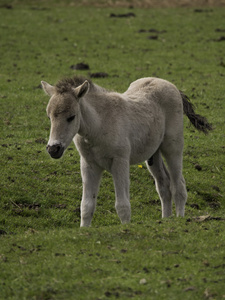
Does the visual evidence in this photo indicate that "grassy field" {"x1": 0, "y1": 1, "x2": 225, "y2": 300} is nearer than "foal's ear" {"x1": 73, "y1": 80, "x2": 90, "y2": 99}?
Yes

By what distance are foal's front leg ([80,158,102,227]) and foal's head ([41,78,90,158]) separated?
905mm

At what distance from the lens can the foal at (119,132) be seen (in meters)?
8.80

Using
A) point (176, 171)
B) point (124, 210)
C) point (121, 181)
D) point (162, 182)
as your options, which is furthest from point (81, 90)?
point (162, 182)

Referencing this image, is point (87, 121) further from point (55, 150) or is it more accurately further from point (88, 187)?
point (88, 187)

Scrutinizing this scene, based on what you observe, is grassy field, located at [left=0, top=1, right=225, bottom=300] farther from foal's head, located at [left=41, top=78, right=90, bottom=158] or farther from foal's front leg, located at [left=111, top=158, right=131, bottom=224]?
foal's head, located at [left=41, top=78, right=90, bottom=158]

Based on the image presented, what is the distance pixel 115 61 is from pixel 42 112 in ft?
26.0

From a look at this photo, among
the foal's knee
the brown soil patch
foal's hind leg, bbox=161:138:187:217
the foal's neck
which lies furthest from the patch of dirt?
the foal's knee

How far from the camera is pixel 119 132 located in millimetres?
9359

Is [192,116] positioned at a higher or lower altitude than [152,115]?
lower

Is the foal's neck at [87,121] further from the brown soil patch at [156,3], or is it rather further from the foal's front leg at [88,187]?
the brown soil patch at [156,3]

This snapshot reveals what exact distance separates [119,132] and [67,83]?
1.19 metres

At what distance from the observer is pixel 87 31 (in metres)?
30.6

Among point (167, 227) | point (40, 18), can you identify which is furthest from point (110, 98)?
point (40, 18)

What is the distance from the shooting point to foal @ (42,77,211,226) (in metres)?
8.80
